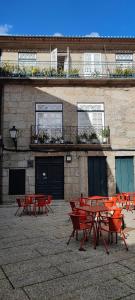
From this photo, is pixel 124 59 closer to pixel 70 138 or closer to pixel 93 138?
pixel 93 138

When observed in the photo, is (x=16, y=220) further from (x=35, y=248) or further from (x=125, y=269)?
(x=125, y=269)

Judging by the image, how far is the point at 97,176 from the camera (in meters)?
14.8

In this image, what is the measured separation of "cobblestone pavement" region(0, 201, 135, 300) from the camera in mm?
3674

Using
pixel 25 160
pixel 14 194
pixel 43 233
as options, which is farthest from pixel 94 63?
pixel 43 233

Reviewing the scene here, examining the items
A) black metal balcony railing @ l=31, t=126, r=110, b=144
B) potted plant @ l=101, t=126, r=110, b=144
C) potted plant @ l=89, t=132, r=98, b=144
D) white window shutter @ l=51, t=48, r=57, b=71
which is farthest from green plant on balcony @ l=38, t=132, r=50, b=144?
white window shutter @ l=51, t=48, r=57, b=71

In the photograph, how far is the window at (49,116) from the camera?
49.1 feet

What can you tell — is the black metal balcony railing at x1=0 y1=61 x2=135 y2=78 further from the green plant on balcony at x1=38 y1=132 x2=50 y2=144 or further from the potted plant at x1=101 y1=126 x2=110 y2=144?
the green plant on balcony at x1=38 y1=132 x2=50 y2=144

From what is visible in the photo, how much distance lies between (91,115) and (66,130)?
1683 millimetres

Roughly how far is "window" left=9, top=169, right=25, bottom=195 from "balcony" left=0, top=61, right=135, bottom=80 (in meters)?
5.08

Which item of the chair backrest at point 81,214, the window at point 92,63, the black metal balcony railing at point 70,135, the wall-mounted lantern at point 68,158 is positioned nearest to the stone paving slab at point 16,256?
the chair backrest at point 81,214

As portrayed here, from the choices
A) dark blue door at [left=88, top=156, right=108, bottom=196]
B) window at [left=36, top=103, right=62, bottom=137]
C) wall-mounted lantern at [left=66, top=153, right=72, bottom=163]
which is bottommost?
dark blue door at [left=88, top=156, right=108, bottom=196]

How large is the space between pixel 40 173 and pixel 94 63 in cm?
739

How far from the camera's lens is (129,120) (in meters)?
15.2

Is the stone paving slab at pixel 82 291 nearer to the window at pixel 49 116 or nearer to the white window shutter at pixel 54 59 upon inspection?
the window at pixel 49 116
